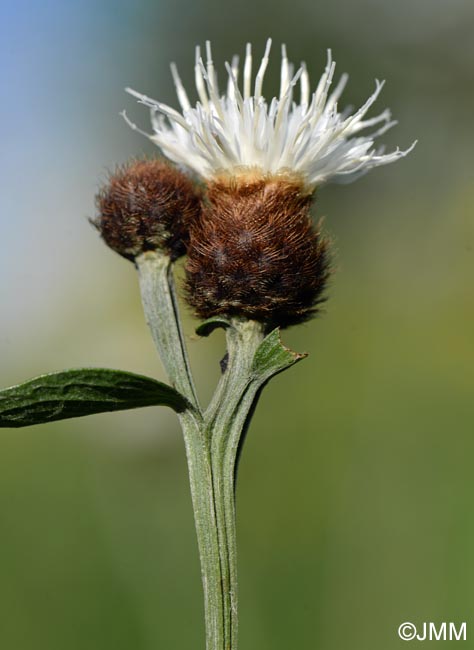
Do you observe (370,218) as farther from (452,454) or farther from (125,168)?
(125,168)

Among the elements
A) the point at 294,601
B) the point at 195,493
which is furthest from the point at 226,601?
the point at 294,601

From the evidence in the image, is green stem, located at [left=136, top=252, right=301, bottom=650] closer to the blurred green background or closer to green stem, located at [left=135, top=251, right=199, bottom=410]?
green stem, located at [left=135, top=251, right=199, bottom=410]

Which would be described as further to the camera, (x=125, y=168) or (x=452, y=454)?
(x=452, y=454)

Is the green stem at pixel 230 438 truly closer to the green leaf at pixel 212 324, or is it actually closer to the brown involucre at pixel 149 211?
the green leaf at pixel 212 324

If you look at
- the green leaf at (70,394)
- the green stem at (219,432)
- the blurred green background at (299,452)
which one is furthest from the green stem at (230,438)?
the blurred green background at (299,452)

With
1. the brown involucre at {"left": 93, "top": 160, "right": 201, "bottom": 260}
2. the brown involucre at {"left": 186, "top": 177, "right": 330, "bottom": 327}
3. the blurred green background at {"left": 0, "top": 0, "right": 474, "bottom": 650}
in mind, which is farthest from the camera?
the blurred green background at {"left": 0, "top": 0, "right": 474, "bottom": 650}

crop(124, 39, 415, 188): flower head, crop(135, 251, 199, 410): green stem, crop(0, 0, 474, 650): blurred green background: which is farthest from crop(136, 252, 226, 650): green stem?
crop(0, 0, 474, 650): blurred green background
